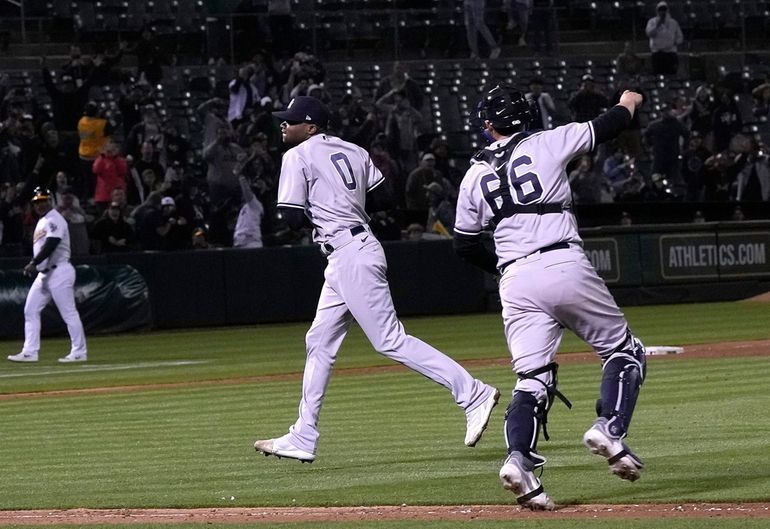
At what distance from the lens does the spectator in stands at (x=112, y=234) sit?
23125mm

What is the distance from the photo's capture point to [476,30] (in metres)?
30.1

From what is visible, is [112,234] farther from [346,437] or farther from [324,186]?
[324,186]

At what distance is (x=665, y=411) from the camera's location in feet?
35.9

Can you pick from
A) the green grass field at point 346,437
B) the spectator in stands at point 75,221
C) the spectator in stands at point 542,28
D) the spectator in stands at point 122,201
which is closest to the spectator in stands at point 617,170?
the spectator in stands at point 542,28

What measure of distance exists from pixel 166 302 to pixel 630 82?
1063 centimetres

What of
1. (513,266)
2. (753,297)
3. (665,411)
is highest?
(513,266)

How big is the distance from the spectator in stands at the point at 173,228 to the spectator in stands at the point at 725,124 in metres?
9.91

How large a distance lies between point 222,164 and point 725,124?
9509 mm

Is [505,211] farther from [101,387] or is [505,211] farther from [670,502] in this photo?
[101,387]

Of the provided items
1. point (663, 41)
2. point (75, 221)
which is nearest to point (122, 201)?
point (75, 221)

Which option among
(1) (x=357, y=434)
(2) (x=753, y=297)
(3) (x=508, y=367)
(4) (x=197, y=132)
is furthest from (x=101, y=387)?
(2) (x=753, y=297)

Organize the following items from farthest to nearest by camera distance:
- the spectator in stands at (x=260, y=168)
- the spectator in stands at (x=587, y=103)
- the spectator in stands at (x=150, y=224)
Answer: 1. the spectator in stands at (x=587, y=103)
2. the spectator in stands at (x=260, y=168)
3. the spectator in stands at (x=150, y=224)

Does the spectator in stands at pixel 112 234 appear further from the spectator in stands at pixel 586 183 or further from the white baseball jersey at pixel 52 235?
the spectator in stands at pixel 586 183

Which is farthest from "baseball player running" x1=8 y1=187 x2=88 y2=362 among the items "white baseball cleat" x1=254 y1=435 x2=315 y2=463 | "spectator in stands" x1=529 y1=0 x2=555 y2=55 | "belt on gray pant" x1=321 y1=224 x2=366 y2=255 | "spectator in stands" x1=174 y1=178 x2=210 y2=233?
"spectator in stands" x1=529 y1=0 x2=555 y2=55
